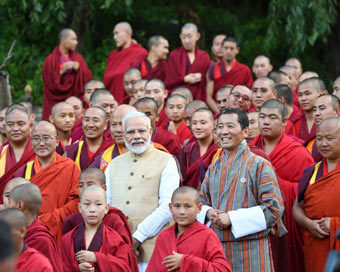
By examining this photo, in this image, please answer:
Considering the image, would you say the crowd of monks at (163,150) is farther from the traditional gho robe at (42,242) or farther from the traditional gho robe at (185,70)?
the traditional gho robe at (185,70)

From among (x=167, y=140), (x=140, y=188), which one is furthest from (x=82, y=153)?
(x=140, y=188)

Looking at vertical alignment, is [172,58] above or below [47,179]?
above

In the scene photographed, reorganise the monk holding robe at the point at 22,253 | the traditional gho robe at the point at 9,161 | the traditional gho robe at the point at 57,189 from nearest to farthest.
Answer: the monk holding robe at the point at 22,253 → the traditional gho robe at the point at 57,189 → the traditional gho robe at the point at 9,161

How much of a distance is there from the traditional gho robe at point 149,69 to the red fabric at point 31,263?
801 cm

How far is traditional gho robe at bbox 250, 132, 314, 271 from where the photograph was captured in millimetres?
7531

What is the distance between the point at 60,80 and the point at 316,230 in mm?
7438

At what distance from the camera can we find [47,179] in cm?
745

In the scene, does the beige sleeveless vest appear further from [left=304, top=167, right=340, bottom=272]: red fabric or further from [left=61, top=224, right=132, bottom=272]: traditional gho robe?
[left=304, top=167, right=340, bottom=272]: red fabric

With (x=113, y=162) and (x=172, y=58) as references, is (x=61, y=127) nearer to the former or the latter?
(x=113, y=162)

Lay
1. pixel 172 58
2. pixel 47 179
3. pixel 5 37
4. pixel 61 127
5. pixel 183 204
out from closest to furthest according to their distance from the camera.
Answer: pixel 183 204, pixel 47 179, pixel 61 127, pixel 172 58, pixel 5 37

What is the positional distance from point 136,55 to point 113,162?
21.7ft

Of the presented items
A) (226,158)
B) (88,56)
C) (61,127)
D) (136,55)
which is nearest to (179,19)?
(88,56)

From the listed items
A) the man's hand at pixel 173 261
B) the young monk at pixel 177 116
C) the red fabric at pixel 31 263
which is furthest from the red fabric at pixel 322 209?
the young monk at pixel 177 116

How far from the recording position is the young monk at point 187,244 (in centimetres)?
591
